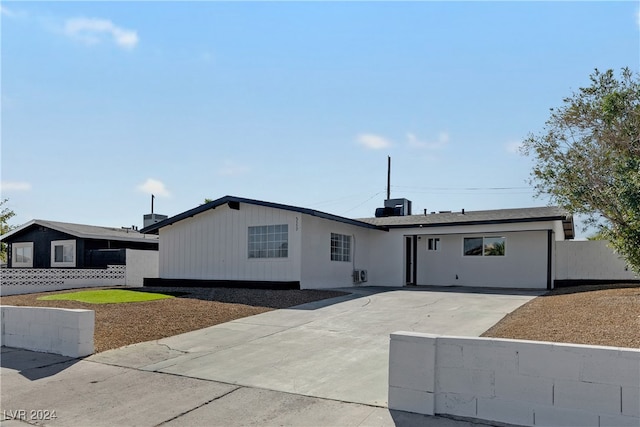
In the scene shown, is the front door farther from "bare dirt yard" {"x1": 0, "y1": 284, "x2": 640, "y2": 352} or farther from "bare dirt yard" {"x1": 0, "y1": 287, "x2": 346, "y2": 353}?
"bare dirt yard" {"x1": 0, "y1": 284, "x2": 640, "y2": 352}

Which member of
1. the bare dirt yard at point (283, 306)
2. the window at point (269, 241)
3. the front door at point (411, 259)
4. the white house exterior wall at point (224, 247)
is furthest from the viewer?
the front door at point (411, 259)

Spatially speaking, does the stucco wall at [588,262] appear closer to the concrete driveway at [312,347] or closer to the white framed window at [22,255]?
the concrete driveway at [312,347]

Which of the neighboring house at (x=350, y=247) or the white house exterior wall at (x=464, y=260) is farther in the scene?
the white house exterior wall at (x=464, y=260)

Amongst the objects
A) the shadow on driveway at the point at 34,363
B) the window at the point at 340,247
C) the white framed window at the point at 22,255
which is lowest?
the shadow on driveway at the point at 34,363

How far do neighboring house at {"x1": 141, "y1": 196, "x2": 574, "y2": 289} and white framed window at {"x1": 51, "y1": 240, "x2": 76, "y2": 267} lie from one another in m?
7.22

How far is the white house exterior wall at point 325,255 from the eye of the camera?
→ 16422 millimetres

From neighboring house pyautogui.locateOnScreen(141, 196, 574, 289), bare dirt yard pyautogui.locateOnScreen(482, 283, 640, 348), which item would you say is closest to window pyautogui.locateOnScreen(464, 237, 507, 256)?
neighboring house pyautogui.locateOnScreen(141, 196, 574, 289)

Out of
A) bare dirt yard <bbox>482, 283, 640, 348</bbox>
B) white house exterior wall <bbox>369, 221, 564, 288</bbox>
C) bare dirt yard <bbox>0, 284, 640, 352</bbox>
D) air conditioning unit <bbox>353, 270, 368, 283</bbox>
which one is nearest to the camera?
bare dirt yard <bbox>482, 283, 640, 348</bbox>

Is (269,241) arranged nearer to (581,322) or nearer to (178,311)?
(178,311)

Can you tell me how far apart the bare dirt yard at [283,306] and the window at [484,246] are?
24.0 feet

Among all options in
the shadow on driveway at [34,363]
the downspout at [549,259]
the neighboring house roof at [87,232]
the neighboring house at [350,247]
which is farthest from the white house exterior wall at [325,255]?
the neighboring house roof at [87,232]

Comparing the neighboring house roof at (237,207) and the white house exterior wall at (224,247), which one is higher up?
the neighboring house roof at (237,207)

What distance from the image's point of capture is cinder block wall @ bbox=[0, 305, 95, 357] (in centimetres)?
796

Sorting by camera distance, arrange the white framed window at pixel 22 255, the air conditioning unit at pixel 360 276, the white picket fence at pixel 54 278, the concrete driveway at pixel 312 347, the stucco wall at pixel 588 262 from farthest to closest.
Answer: the white framed window at pixel 22 255
the air conditioning unit at pixel 360 276
the white picket fence at pixel 54 278
the stucco wall at pixel 588 262
the concrete driveway at pixel 312 347
